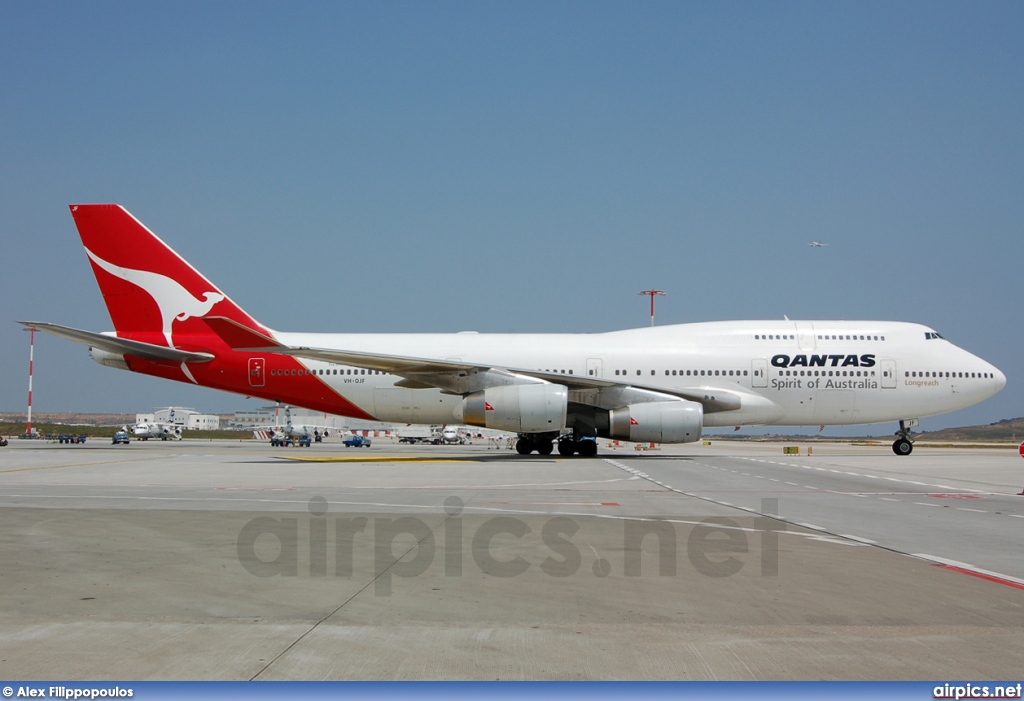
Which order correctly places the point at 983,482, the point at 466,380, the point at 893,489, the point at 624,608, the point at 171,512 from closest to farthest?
the point at 624,608, the point at 171,512, the point at 893,489, the point at 983,482, the point at 466,380

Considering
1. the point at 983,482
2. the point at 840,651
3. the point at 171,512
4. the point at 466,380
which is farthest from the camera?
the point at 466,380

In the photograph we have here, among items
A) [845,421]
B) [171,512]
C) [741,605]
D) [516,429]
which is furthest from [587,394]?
[741,605]

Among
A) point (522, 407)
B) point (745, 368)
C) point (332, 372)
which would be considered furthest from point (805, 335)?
point (332, 372)

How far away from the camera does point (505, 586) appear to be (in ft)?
23.5

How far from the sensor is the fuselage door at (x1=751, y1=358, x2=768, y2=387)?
29.3m

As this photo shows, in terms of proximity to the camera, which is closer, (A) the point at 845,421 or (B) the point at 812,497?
(B) the point at 812,497

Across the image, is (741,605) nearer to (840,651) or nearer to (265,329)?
(840,651)

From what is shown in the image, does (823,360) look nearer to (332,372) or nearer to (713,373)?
(713,373)

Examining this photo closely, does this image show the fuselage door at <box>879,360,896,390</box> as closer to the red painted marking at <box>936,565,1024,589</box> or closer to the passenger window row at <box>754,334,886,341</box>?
the passenger window row at <box>754,334,886,341</box>

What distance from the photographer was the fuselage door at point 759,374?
29328 mm

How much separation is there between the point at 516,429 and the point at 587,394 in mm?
2870

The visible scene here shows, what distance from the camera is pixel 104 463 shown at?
2512 cm

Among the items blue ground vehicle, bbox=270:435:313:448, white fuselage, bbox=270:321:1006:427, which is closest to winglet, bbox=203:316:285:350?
white fuselage, bbox=270:321:1006:427

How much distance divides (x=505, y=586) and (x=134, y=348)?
2494 centimetres
